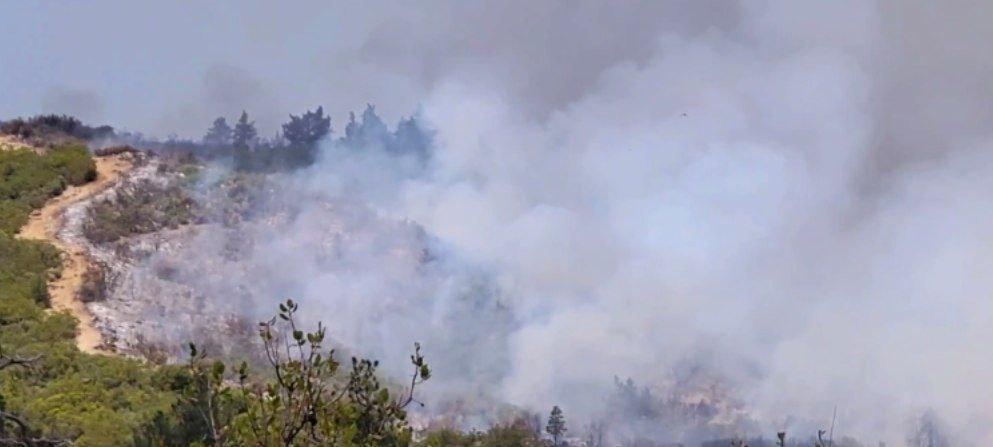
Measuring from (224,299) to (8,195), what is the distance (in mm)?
9264

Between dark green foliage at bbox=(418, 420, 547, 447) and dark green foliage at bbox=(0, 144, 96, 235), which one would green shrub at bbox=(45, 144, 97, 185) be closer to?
dark green foliage at bbox=(0, 144, 96, 235)

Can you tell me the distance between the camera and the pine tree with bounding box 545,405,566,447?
126 ft

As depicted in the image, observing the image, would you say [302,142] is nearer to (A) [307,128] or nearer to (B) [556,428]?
(A) [307,128]

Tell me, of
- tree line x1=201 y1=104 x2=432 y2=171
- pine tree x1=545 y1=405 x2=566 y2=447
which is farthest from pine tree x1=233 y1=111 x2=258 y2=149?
pine tree x1=545 y1=405 x2=566 y2=447

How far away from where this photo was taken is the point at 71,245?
42906 mm

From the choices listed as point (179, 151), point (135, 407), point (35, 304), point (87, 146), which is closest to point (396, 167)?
point (179, 151)

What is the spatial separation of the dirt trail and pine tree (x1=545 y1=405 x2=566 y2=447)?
1327cm

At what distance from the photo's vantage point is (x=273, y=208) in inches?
2037

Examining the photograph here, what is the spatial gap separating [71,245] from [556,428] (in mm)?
17470

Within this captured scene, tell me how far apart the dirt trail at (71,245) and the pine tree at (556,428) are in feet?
43.5

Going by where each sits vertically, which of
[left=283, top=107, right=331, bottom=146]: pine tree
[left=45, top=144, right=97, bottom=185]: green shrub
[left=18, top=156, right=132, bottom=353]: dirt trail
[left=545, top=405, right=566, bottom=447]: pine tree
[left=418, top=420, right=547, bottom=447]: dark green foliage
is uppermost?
[left=283, top=107, right=331, bottom=146]: pine tree

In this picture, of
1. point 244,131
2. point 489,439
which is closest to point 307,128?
point 244,131

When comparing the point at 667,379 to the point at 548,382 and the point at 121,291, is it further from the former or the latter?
the point at 121,291

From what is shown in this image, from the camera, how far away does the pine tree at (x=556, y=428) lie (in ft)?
126
